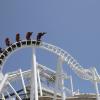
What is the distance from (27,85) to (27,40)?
16770mm

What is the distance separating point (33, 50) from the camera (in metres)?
33.8

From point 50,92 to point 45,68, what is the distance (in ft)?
18.5

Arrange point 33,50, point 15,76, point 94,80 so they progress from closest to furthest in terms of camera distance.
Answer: point 33,50 → point 94,80 → point 15,76

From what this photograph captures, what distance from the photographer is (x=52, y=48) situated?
35031 millimetres

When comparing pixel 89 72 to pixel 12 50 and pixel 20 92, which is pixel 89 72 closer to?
pixel 12 50

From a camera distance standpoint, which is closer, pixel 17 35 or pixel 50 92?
pixel 17 35

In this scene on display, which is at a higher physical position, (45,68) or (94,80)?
(45,68)

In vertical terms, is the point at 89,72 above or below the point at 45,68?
below

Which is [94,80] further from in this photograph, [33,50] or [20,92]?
[20,92]

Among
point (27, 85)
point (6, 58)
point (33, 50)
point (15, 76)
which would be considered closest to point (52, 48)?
point (33, 50)

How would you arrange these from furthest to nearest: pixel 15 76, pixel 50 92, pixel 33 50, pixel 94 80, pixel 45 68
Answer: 1. pixel 50 92
2. pixel 45 68
3. pixel 15 76
4. pixel 94 80
5. pixel 33 50

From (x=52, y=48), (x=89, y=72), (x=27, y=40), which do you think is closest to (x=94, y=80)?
(x=89, y=72)

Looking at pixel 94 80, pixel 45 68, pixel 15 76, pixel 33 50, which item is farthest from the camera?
pixel 45 68

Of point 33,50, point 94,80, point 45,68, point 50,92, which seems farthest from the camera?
point 50,92
